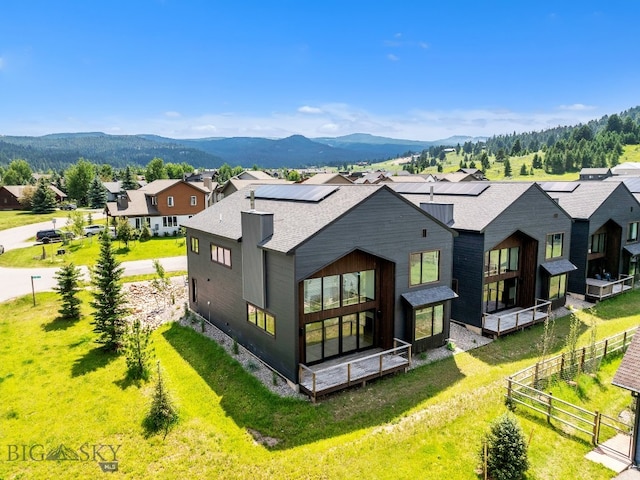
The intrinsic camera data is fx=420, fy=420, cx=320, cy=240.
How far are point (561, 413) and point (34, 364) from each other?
2018 centimetres

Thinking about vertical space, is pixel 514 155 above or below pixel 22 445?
above

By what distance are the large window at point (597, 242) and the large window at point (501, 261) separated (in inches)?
343

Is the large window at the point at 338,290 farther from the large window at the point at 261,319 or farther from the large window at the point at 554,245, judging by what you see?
the large window at the point at 554,245

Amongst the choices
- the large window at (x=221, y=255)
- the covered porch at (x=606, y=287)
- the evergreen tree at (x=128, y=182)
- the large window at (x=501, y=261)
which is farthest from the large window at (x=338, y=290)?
the evergreen tree at (x=128, y=182)

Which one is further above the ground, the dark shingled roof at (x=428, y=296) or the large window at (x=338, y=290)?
the large window at (x=338, y=290)

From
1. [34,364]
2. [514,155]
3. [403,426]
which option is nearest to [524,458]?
[403,426]

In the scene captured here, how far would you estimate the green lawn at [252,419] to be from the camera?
1116 cm

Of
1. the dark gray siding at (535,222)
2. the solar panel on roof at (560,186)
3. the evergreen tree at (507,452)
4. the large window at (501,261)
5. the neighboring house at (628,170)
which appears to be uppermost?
the neighboring house at (628,170)

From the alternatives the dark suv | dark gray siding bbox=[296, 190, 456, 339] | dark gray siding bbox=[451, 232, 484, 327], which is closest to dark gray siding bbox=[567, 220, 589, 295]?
dark gray siding bbox=[451, 232, 484, 327]

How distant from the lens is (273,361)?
16500mm

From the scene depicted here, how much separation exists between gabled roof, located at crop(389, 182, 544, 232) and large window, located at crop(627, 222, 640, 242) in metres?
12.8

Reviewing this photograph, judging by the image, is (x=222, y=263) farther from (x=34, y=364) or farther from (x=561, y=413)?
(x=561, y=413)

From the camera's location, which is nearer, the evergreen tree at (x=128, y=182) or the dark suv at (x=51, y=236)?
the dark suv at (x=51, y=236)

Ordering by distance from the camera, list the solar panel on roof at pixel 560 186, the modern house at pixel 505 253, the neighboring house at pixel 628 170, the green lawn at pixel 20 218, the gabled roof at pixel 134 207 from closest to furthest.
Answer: the modern house at pixel 505 253 → the solar panel on roof at pixel 560 186 → the gabled roof at pixel 134 207 → the green lawn at pixel 20 218 → the neighboring house at pixel 628 170
